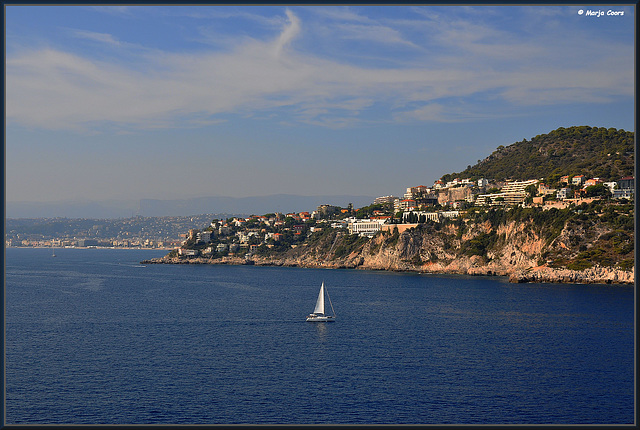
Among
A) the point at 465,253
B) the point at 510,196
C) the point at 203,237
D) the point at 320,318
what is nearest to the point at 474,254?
the point at 465,253

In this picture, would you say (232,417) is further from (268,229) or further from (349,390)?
(268,229)

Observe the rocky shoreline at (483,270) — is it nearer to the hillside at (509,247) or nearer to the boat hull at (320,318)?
the hillside at (509,247)

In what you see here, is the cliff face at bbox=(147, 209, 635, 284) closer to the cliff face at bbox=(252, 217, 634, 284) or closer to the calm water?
the cliff face at bbox=(252, 217, 634, 284)

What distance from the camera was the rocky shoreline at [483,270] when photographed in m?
51.4

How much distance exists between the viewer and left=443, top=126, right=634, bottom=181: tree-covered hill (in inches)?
2995

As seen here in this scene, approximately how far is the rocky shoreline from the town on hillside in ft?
10.7

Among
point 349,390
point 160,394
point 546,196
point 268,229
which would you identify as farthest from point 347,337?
point 268,229

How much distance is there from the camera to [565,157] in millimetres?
90812

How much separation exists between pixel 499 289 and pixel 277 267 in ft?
148

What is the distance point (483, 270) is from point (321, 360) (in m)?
45.3

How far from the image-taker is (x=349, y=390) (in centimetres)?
1922

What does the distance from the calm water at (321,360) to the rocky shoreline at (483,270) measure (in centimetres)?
714

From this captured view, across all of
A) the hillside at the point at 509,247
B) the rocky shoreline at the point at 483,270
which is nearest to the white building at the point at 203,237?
the rocky shoreline at the point at 483,270

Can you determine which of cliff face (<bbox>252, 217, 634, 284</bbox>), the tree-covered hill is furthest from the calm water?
the tree-covered hill
